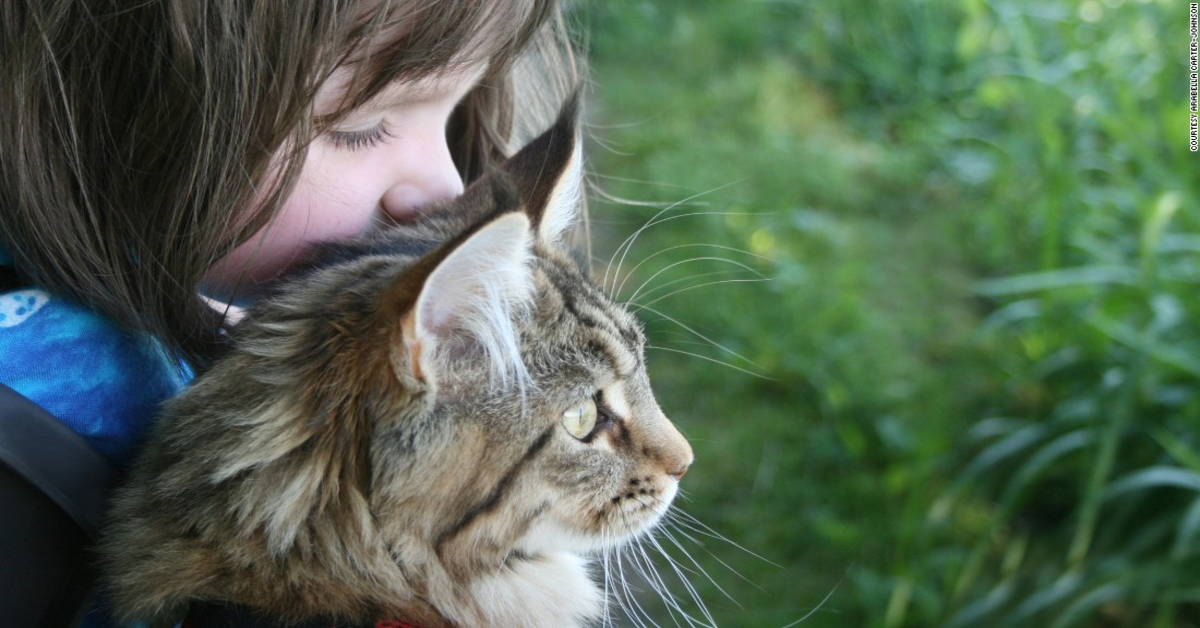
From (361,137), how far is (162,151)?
298 millimetres

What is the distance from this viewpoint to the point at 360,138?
1.61 meters

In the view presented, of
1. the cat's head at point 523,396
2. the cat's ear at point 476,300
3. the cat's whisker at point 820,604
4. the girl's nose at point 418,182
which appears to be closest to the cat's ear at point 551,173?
the cat's head at point 523,396

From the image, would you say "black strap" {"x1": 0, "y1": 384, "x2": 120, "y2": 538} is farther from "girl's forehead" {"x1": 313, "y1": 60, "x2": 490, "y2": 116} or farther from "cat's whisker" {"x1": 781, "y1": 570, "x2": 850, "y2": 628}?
"cat's whisker" {"x1": 781, "y1": 570, "x2": 850, "y2": 628}

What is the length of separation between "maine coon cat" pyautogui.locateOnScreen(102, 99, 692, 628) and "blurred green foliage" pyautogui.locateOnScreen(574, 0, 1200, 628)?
458 mm

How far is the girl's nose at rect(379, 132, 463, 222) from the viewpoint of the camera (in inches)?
66.1

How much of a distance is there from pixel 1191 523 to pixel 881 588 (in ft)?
2.29

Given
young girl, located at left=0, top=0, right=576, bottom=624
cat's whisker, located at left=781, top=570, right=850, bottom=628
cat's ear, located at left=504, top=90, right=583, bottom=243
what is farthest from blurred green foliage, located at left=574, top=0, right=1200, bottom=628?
young girl, located at left=0, top=0, right=576, bottom=624

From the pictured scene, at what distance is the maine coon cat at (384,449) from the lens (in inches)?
48.9

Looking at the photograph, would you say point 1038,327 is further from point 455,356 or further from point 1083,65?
point 455,356

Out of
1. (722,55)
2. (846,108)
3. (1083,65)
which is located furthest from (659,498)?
(722,55)

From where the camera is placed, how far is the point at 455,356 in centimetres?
133

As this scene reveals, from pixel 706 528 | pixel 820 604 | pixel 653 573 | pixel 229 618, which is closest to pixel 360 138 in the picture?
pixel 229 618

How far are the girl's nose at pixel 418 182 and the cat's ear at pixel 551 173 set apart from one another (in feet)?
0.39

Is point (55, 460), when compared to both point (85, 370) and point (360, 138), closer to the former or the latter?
point (85, 370)
